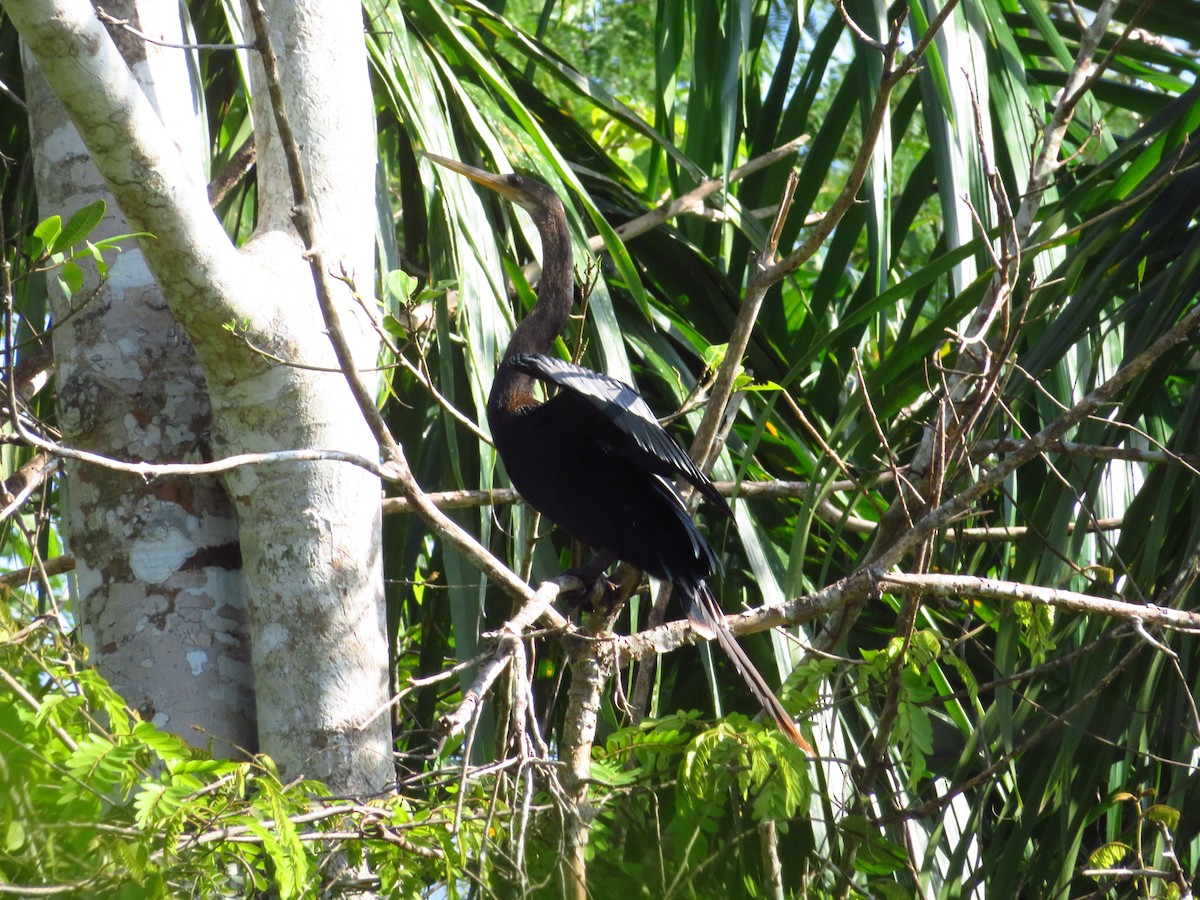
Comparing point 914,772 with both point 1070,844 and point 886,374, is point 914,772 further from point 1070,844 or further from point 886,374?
point 886,374

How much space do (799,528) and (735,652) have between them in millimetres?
246

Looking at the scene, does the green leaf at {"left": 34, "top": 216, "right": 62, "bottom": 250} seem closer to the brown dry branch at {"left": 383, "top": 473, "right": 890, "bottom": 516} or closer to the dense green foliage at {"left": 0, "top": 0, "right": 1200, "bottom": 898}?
the dense green foliage at {"left": 0, "top": 0, "right": 1200, "bottom": 898}

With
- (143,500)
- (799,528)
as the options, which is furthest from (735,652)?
(143,500)

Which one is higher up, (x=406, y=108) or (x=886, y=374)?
(x=406, y=108)

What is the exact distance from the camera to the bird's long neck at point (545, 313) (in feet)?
8.21

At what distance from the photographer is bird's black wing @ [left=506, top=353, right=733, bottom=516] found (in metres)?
2.06

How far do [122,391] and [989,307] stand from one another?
5.11 feet

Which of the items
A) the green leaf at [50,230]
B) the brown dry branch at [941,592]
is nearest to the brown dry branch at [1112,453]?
the brown dry branch at [941,592]

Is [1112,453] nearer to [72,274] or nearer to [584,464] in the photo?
[584,464]

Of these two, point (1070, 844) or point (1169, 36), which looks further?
point (1169, 36)

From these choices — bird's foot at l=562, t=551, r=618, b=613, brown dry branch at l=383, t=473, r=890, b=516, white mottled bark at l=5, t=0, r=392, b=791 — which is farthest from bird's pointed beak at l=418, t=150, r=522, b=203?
bird's foot at l=562, t=551, r=618, b=613

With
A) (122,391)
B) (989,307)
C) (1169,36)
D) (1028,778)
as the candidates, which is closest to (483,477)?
(122,391)

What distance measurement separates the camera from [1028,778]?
2250 millimetres

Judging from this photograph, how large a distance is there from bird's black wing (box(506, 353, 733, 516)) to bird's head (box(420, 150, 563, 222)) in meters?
0.65
